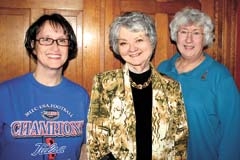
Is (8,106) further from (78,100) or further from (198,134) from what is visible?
(198,134)

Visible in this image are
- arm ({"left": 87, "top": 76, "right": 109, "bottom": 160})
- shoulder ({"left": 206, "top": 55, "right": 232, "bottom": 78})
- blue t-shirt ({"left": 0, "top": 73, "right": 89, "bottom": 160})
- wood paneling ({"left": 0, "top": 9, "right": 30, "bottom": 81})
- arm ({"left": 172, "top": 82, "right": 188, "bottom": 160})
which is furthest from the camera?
wood paneling ({"left": 0, "top": 9, "right": 30, "bottom": 81})

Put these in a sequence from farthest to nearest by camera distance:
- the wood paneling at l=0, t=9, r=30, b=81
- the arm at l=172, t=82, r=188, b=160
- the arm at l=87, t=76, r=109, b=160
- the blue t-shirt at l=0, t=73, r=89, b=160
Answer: the wood paneling at l=0, t=9, r=30, b=81 → the arm at l=172, t=82, r=188, b=160 → the arm at l=87, t=76, r=109, b=160 → the blue t-shirt at l=0, t=73, r=89, b=160

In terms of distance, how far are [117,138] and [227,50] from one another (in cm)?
114

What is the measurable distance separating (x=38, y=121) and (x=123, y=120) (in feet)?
1.40

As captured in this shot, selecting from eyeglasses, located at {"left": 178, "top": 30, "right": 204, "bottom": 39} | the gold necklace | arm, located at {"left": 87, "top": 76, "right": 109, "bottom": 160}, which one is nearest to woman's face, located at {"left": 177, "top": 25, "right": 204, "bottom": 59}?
eyeglasses, located at {"left": 178, "top": 30, "right": 204, "bottom": 39}

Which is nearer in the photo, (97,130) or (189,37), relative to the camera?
(97,130)

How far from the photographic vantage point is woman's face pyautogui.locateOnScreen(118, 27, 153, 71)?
157cm

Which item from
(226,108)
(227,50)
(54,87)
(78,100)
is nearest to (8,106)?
(54,87)

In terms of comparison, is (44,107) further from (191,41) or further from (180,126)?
(191,41)

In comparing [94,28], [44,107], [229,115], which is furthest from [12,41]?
[229,115]

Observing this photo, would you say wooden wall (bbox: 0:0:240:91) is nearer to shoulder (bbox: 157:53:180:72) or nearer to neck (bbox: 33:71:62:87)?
shoulder (bbox: 157:53:180:72)

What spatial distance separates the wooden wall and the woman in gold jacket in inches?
17.3

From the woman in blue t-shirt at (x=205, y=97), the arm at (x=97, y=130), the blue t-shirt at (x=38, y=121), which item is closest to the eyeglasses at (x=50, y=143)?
the blue t-shirt at (x=38, y=121)

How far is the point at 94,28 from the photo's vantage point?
202cm
